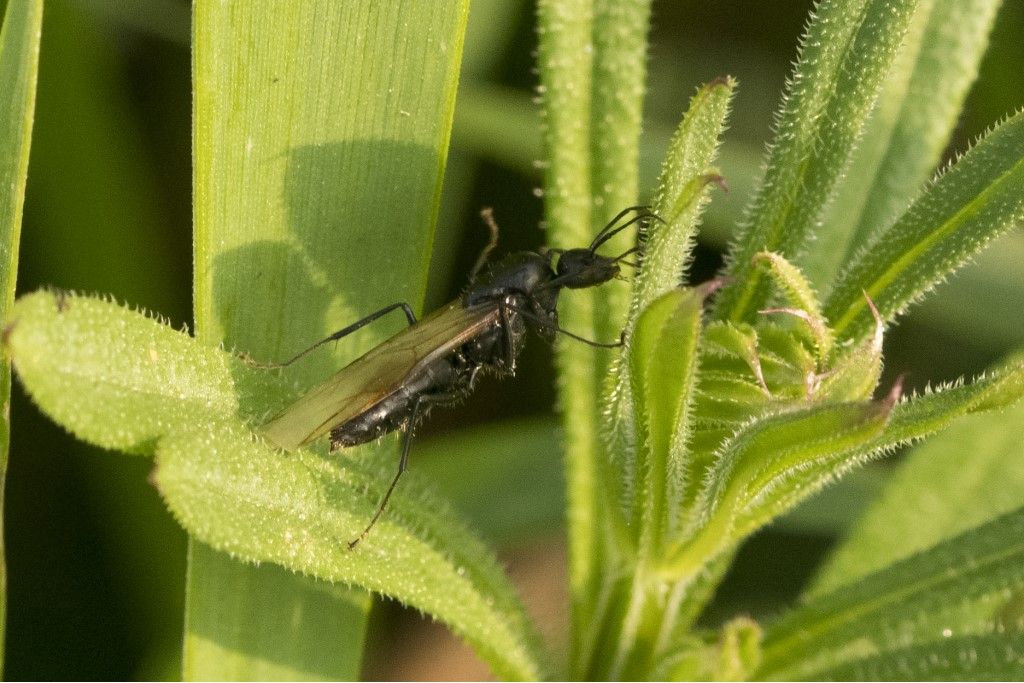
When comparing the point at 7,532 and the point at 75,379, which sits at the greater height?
the point at 7,532

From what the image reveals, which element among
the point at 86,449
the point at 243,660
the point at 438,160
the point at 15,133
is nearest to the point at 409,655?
the point at 86,449

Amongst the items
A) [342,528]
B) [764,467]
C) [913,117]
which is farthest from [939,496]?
[342,528]

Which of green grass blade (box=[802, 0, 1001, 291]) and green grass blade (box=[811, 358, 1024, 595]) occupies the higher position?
green grass blade (box=[802, 0, 1001, 291])

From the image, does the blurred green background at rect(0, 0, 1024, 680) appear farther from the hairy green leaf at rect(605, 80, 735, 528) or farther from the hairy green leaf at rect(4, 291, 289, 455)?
the hairy green leaf at rect(605, 80, 735, 528)

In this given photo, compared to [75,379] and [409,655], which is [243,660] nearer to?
[75,379]

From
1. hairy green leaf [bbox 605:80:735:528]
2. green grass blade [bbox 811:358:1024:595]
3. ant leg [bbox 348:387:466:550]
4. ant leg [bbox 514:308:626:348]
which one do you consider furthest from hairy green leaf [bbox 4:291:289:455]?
green grass blade [bbox 811:358:1024:595]

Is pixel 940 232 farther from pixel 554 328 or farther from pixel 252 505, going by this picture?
pixel 252 505

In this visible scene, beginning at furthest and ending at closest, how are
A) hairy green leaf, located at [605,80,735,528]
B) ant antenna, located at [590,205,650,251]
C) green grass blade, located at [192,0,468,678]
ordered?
ant antenna, located at [590,205,650,251] < green grass blade, located at [192,0,468,678] < hairy green leaf, located at [605,80,735,528]
